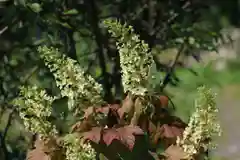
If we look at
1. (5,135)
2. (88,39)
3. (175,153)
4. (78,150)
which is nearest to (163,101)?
(175,153)

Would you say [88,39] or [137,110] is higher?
[137,110]

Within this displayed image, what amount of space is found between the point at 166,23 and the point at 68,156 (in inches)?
74.0

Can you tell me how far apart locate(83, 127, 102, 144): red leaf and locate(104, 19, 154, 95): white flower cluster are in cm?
20

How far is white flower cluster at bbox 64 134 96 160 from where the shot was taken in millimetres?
2615

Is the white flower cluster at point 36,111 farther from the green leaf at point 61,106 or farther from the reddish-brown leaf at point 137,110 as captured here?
the green leaf at point 61,106

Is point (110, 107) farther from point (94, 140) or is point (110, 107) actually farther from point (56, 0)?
point (56, 0)

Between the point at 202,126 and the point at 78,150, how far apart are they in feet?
1.61

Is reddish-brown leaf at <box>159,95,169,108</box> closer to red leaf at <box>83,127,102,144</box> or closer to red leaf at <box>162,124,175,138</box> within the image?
red leaf at <box>162,124,175,138</box>

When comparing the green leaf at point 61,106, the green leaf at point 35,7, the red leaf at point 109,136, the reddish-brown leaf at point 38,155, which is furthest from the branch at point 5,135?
the red leaf at point 109,136

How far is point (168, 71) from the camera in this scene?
449 centimetres

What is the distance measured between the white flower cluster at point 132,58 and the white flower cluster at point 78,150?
0.96 feet

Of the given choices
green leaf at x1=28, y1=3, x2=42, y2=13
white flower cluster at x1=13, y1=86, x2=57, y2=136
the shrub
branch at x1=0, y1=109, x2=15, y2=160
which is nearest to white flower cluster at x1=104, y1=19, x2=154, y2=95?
the shrub

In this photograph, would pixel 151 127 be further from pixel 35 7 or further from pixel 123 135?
pixel 35 7

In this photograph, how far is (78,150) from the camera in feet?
8.73
